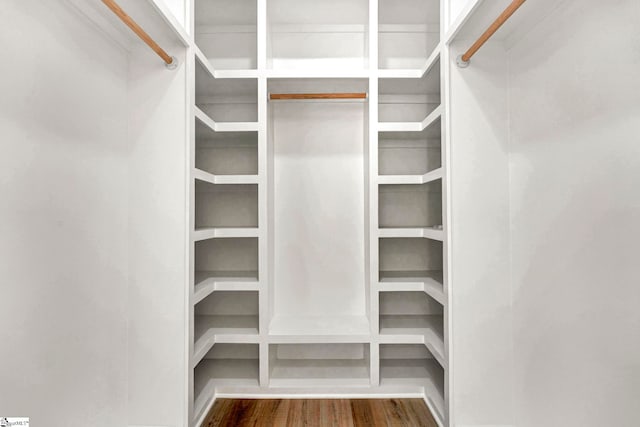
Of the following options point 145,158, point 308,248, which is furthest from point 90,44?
point 308,248

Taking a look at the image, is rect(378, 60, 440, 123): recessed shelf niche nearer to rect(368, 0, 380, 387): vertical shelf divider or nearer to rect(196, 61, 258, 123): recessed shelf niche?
rect(368, 0, 380, 387): vertical shelf divider

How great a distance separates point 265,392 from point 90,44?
6.52 feet

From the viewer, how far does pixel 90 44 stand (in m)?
1.50

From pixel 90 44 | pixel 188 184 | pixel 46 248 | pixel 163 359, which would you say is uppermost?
pixel 90 44

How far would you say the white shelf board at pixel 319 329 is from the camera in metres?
2.16

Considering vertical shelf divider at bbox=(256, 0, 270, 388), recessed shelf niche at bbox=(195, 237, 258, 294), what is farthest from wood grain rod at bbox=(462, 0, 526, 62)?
recessed shelf niche at bbox=(195, 237, 258, 294)

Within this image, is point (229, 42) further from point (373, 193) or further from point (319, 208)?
point (373, 193)

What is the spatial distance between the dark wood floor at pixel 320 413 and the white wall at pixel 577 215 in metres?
0.59

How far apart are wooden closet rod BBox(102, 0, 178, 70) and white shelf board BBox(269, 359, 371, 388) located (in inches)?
72.8

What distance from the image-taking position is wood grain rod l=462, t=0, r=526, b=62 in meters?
1.28

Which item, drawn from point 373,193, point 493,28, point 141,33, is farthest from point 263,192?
point 493,28

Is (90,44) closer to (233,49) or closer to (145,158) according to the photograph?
(145,158)

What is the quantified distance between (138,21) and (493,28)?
4.76 ft

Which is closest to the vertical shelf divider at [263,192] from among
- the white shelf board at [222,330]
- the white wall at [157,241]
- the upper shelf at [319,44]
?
the white shelf board at [222,330]
